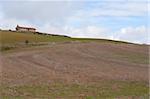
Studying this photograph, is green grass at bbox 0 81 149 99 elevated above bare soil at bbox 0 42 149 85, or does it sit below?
below

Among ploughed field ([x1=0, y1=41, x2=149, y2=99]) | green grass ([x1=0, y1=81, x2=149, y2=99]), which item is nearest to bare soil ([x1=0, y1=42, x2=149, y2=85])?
ploughed field ([x1=0, y1=41, x2=149, y2=99])

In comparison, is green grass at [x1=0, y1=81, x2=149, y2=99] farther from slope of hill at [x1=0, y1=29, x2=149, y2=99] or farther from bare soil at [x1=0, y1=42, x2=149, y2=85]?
bare soil at [x1=0, y1=42, x2=149, y2=85]

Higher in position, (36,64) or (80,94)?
(36,64)

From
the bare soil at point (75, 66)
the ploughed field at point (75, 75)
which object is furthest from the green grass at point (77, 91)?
the bare soil at point (75, 66)

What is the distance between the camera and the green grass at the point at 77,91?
2250 cm

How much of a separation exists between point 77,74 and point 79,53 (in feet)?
58.7

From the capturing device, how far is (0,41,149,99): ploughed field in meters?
24.0

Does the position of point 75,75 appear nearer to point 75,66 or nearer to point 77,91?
point 75,66

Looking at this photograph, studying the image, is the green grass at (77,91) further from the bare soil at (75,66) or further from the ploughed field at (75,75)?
the bare soil at (75,66)

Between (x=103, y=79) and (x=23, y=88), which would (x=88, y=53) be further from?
(x=23, y=88)

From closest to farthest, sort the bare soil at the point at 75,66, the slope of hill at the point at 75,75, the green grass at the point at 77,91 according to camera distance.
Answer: the green grass at the point at 77,91 < the slope of hill at the point at 75,75 < the bare soil at the point at 75,66

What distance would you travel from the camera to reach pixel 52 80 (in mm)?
29906

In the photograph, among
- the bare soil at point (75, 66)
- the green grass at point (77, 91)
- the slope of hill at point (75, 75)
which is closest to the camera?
the green grass at point (77, 91)

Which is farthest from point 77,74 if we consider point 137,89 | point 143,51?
point 143,51
